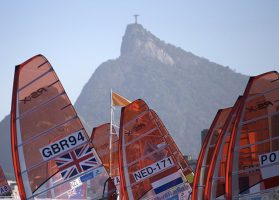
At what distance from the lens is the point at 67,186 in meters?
20.3

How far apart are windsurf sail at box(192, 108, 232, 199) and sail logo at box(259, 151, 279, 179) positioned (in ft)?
9.48

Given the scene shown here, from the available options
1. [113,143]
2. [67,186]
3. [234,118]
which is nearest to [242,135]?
[234,118]

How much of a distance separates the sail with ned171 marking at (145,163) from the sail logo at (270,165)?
5940 millimetres

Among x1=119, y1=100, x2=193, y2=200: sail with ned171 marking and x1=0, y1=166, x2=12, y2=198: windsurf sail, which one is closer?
x1=119, y1=100, x2=193, y2=200: sail with ned171 marking

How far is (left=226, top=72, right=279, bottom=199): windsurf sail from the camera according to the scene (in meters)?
18.4

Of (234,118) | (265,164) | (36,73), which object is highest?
(36,73)

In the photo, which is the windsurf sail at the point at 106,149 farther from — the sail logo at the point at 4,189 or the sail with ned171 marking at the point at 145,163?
the sail logo at the point at 4,189

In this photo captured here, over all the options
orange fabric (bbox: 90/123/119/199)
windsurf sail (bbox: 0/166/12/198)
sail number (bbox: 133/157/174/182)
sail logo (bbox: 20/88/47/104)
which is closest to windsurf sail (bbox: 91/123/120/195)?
orange fabric (bbox: 90/123/119/199)

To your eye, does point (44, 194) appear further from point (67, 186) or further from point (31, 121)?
point (31, 121)

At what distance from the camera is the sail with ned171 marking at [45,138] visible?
20.1 metres

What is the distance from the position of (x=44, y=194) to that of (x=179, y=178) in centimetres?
575

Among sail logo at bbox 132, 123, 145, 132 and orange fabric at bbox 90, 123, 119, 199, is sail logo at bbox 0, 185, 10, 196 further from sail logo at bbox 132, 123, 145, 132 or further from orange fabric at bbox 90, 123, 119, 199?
sail logo at bbox 132, 123, 145, 132

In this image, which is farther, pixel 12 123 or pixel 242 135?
pixel 12 123

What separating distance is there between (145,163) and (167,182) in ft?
3.35
